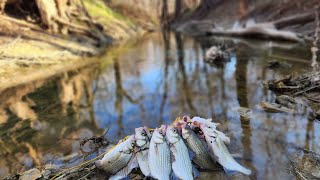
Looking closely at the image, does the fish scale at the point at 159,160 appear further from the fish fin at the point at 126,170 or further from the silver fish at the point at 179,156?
the fish fin at the point at 126,170

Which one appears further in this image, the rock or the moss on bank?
the moss on bank

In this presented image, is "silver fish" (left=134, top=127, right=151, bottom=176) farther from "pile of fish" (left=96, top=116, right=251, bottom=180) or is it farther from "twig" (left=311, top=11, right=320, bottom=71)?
"twig" (left=311, top=11, right=320, bottom=71)

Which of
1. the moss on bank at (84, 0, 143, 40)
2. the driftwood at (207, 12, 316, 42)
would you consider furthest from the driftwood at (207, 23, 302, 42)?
the moss on bank at (84, 0, 143, 40)

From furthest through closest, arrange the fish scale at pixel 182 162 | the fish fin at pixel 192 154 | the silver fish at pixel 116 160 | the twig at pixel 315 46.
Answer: the twig at pixel 315 46 < the fish fin at pixel 192 154 < the silver fish at pixel 116 160 < the fish scale at pixel 182 162

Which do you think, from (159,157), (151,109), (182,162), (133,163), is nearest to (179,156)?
(182,162)

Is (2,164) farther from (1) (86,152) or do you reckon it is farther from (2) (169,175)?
(2) (169,175)

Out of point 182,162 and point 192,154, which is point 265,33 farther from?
point 182,162

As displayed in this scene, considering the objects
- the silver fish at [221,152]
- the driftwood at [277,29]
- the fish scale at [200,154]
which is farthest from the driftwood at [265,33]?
the fish scale at [200,154]

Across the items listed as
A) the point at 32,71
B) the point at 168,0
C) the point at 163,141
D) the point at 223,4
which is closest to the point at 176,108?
the point at 163,141
